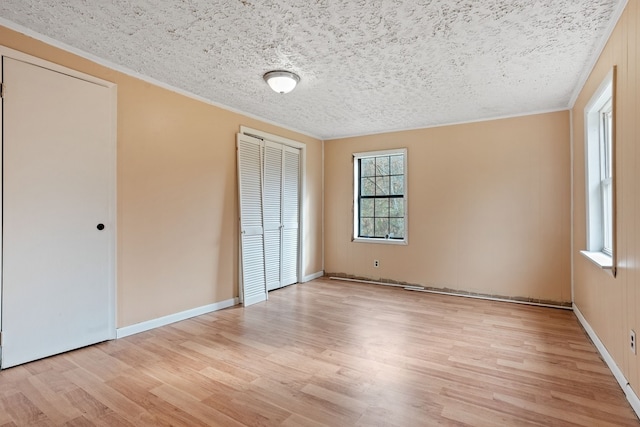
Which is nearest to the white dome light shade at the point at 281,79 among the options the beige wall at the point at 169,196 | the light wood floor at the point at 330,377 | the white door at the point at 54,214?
the beige wall at the point at 169,196

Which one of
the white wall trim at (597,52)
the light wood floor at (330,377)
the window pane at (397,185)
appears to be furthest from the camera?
the window pane at (397,185)

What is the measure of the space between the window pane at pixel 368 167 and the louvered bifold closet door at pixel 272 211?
1.48 metres

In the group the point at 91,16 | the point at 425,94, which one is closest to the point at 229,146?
the point at 91,16

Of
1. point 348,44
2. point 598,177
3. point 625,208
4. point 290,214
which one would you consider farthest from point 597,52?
point 290,214

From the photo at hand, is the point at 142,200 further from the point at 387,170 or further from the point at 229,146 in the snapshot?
the point at 387,170

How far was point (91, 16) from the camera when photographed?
7.36 ft

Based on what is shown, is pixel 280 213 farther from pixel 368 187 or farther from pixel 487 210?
pixel 487 210

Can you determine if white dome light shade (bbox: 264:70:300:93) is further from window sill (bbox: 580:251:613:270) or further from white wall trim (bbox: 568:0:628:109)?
window sill (bbox: 580:251:613:270)

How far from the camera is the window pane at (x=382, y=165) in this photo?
5406mm

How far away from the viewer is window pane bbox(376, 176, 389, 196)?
539 centimetres

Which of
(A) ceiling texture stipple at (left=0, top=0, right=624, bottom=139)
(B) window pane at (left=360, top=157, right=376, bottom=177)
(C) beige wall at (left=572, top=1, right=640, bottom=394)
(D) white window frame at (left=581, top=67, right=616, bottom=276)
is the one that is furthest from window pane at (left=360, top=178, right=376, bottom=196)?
(C) beige wall at (left=572, top=1, right=640, bottom=394)

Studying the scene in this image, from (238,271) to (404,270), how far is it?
2519 millimetres

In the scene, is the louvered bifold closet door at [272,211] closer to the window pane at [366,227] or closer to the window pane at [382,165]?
the window pane at [366,227]

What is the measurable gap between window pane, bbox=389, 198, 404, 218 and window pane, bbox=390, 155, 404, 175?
0.43 meters
